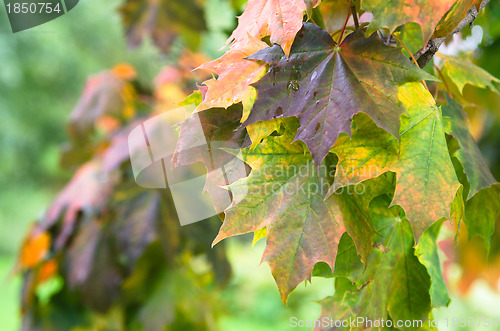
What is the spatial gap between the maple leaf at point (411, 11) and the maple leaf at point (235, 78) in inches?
4.5

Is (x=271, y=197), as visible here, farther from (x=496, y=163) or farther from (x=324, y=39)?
(x=496, y=163)

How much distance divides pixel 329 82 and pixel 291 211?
132 millimetres

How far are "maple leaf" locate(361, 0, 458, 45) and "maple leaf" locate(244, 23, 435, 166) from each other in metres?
0.03

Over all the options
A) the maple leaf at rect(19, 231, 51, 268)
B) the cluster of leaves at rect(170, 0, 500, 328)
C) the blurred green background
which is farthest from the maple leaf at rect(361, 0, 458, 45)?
the blurred green background

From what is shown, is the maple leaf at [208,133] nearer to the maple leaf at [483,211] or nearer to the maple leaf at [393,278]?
the maple leaf at [393,278]

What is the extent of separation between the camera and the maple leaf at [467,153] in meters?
0.50

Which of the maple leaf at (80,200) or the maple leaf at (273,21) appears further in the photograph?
the maple leaf at (80,200)

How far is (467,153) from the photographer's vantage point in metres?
0.52

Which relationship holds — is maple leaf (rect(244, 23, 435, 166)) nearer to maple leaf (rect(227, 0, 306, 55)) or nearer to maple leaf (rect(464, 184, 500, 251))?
maple leaf (rect(227, 0, 306, 55))

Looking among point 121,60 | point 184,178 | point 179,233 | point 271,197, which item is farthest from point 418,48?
point 121,60

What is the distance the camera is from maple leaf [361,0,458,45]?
43 cm

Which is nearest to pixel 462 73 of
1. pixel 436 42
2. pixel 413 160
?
pixel 436 42

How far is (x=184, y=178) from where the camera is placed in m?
1.20

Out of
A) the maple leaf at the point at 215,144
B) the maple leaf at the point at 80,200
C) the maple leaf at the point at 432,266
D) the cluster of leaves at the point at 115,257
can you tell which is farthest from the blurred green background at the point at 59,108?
the maple leaf at the point at 215,144
